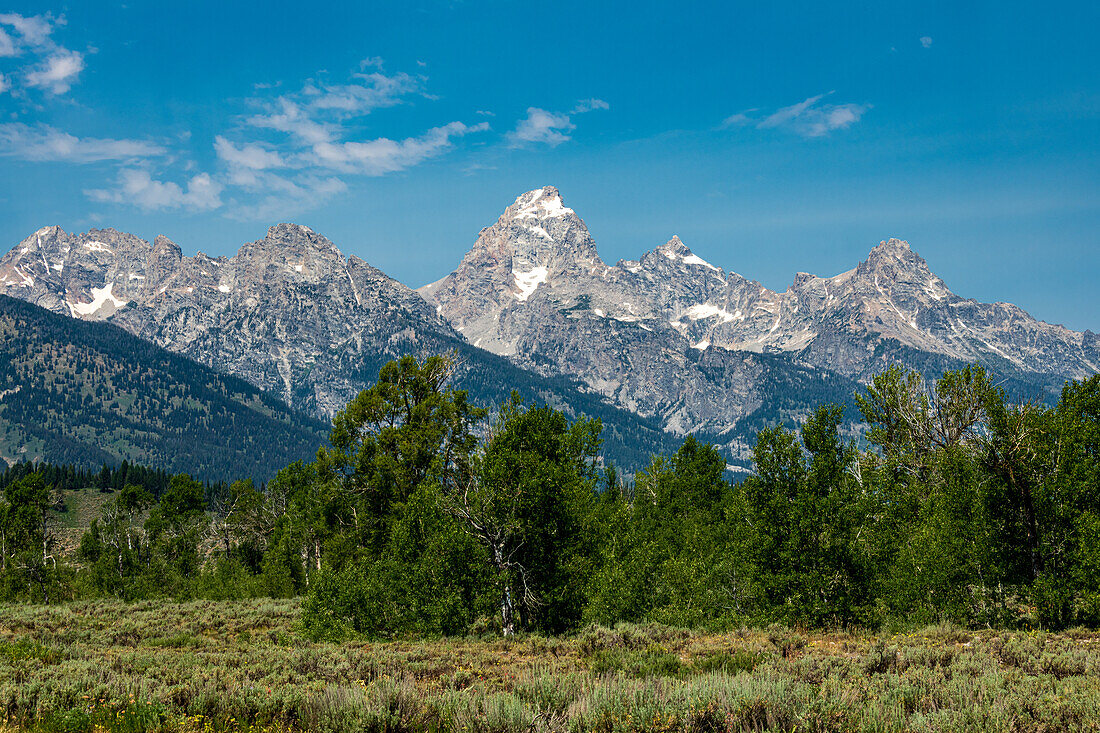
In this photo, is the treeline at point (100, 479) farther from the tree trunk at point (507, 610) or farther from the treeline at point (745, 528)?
the tree trunk at point (507, 610)

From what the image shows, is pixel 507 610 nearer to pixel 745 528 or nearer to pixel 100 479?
pixel 745 528

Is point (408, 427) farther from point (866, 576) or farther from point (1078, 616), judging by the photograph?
point (1078, 616)

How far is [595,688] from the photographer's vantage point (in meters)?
10.6

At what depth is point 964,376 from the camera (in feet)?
132

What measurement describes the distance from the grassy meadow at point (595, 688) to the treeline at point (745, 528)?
19.8 feet

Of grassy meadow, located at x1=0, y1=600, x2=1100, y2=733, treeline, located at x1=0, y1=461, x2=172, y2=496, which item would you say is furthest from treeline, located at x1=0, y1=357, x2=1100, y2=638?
treeline, located at x1=0, y1=461, x2=172, y2=496

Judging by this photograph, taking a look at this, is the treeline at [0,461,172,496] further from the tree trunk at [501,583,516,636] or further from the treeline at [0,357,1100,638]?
the tree trunk at [501,583,516,636]

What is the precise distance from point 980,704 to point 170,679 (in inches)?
602

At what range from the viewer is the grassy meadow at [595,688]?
29.8 ft

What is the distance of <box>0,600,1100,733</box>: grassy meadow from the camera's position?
908cm

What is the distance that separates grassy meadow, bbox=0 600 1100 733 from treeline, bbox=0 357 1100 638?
6.03 m

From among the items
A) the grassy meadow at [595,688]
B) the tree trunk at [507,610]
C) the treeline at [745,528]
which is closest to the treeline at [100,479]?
the treeline at [745,528]

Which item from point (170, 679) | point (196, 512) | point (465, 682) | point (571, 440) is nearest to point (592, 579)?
point (571, 440)

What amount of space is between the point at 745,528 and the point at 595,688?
1934cm
